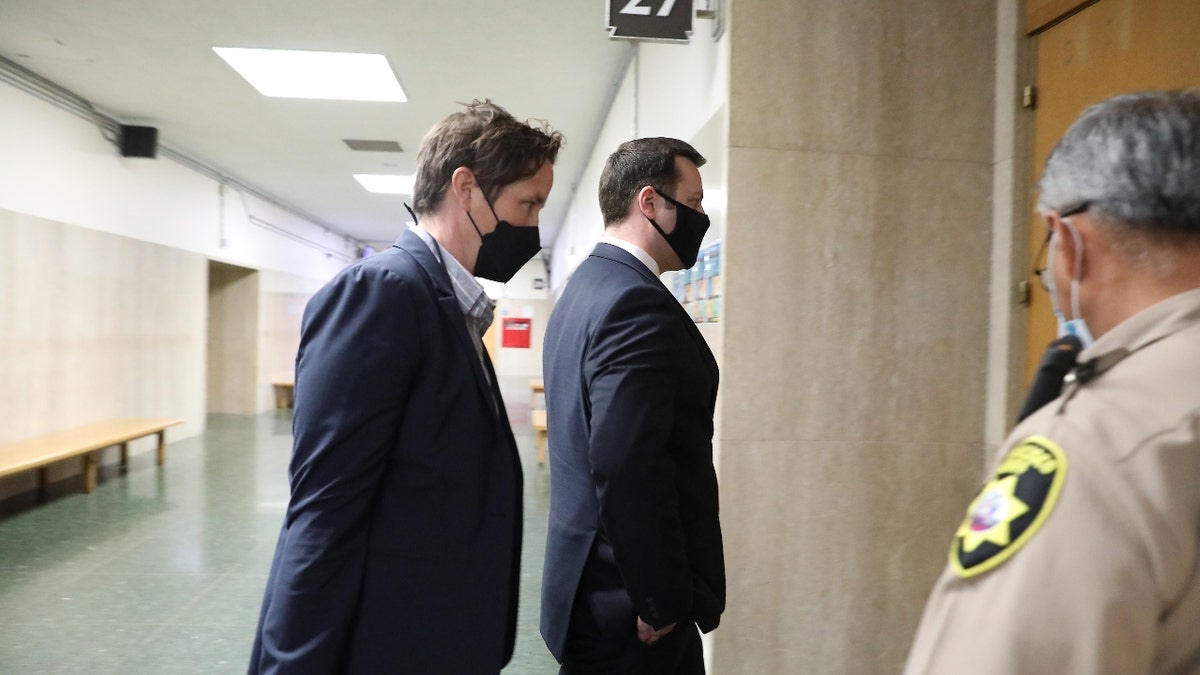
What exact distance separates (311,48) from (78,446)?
11.6ft

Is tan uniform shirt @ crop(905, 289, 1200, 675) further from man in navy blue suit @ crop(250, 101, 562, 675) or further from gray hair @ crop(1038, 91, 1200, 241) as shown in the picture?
man in navy blue suit @ crop(250, 101, 562, 675)

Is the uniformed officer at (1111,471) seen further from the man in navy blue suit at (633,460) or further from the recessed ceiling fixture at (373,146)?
the recessed ceiling fixture at (373,146)

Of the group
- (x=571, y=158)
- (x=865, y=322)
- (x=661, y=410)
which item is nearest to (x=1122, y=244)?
(x=661, y=410)

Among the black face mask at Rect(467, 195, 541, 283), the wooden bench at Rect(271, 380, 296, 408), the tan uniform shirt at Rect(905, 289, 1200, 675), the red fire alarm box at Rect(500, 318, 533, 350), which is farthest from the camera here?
the red fire alarm box at Rect(500, 318, 533, 350)

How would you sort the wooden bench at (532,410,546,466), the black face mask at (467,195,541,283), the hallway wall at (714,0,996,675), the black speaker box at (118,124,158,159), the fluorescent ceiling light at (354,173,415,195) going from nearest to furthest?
1. the black face mask at (467,195,541,283)
2. the hallway wall at (714,0,996,675)
3. the wooden bench at (532,410,546,466)
4. the black speaker box at (118,124,158,159)
5. the fluorescent ceiling light at (354,173,415,195)

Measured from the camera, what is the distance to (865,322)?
2600 mm

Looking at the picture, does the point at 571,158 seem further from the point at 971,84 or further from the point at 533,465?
the point at 971,84

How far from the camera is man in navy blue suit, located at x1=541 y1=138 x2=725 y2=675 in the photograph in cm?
142

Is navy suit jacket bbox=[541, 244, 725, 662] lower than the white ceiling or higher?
lower

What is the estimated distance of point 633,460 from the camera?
4.59ft

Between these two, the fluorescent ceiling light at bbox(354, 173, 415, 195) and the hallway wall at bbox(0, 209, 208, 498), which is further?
the fluorescent ceiling light at bbox(354, 173, 415, 195)

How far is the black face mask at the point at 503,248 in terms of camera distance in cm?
150

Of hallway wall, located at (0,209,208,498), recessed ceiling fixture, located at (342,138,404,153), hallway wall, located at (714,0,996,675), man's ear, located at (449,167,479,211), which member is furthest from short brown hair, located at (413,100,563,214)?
recessed ceiling fixture, located at (342,138,404,153)

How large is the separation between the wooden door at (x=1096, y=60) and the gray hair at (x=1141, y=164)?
1.46m
